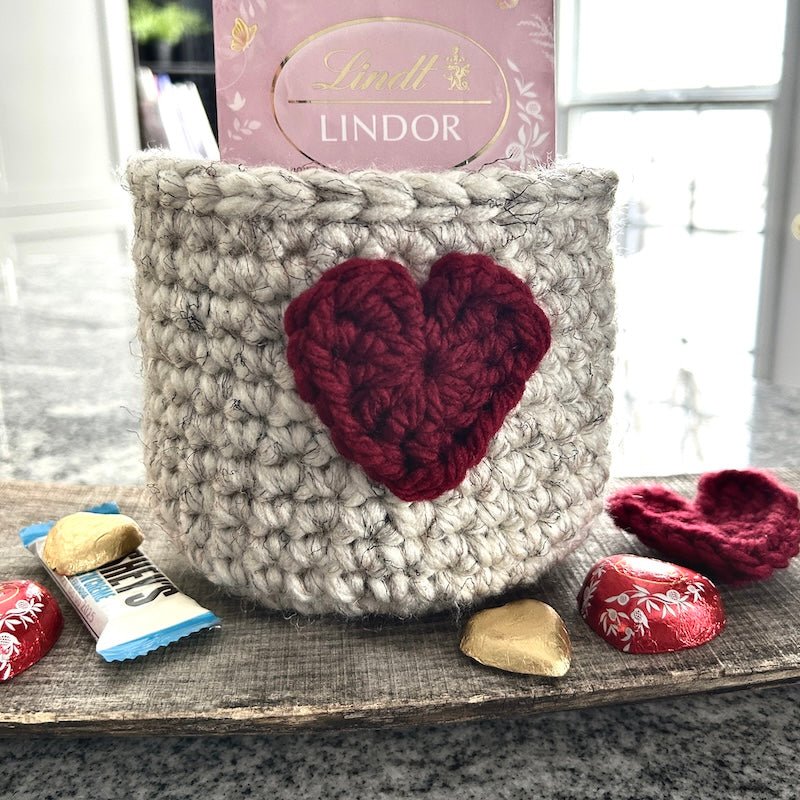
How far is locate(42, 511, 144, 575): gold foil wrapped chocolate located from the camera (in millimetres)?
399

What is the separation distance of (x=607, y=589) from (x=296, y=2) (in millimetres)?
271

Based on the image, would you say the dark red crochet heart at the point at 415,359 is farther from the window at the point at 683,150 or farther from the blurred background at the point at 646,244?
the window at the point at 683,150

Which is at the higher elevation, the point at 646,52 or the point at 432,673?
the point at 646,52

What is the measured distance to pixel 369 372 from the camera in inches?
12.7

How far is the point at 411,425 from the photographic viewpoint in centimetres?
33

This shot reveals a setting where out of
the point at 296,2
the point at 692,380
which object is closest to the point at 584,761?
the point at 296,2

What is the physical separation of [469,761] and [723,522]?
0.62 ft

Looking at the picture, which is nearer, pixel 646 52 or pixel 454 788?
pixel 454 788

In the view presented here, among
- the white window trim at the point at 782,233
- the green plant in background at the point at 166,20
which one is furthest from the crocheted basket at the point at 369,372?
the green plant in background at the point at 166,20

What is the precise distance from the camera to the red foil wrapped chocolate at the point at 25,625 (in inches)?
13.3

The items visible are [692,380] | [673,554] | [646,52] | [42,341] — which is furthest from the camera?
[646,52]

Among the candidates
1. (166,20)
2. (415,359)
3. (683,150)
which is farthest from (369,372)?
(166,20)

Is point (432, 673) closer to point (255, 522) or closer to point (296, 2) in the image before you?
point (255, 522)

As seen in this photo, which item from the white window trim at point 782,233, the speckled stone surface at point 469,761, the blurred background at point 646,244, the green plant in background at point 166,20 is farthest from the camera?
the green plant in background at point 166,20
